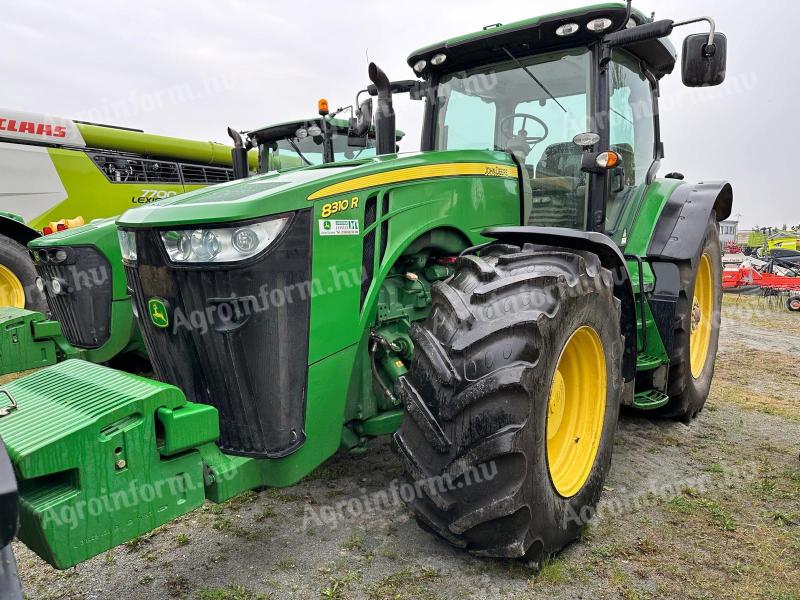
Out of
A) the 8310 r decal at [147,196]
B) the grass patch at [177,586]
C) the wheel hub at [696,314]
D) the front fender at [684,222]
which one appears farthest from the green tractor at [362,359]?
the 8310 r decal at [147,196]

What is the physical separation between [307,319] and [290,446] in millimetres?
459

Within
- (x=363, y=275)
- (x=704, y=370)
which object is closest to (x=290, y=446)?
(x=363, y=275)

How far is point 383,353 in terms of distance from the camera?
2.44 meters

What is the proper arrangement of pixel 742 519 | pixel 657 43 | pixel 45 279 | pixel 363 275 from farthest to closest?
pixel 45 279
pixel 657 43
pixel 742 519
pixel 363 275

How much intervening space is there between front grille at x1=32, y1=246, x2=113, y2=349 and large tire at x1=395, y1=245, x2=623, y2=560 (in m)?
2.66

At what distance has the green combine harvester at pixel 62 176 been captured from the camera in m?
5.92

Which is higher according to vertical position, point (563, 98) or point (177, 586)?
point (563, 98)

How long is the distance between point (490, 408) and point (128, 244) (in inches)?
59.1

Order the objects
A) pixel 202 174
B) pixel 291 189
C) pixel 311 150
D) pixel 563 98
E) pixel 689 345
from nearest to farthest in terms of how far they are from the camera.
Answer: pixel 291 189, pixel 563 98, pixel 689 345, pixel 311 150, pixel 202 174

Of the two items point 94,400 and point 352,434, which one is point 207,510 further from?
point 94,400

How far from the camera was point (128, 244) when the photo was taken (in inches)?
88.0

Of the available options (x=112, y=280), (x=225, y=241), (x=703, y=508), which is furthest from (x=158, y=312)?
(x=703, y=508)

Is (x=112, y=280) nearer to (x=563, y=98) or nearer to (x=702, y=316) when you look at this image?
(x=563, y=98)

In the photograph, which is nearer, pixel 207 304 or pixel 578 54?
pixel 207 304
